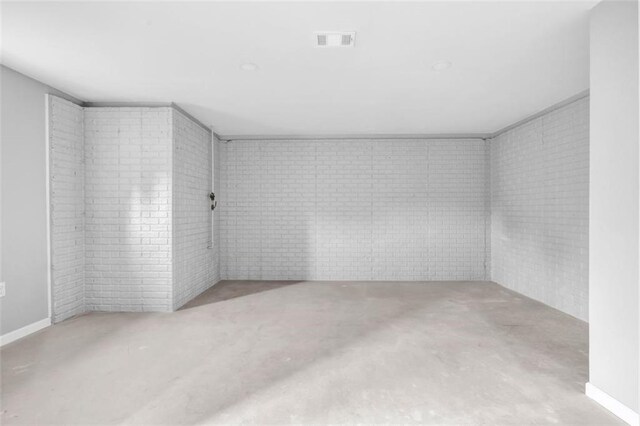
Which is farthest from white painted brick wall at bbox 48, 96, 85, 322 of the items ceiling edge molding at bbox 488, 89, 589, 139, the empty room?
ceiling edge molding at bbox 488, 89, 589, 139

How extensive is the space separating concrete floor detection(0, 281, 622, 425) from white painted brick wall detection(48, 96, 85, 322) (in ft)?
1.27

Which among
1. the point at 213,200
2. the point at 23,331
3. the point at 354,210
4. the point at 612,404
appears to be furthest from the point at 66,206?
the point at 612,404

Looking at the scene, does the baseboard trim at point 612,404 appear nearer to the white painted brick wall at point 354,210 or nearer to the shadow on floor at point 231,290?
the white painted brick wall at point 354,210

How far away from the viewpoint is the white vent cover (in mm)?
2604

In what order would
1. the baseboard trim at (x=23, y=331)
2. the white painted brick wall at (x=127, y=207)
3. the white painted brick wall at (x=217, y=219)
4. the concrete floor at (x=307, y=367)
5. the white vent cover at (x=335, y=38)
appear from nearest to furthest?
1. the concrete floor at (x=307, y=367)
2. the white vent cover at (x=335, y=38)
3. the baseboard trim at (x=23, y=331)
4. the white painted brick wall at (x=127, y=207)
5. the white painted brick wall at (x=217, y=219)

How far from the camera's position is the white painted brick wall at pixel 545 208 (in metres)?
4.08

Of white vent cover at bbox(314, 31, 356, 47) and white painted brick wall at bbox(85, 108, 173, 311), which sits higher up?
white vent cover at bbox(314, 31, 356, 47)

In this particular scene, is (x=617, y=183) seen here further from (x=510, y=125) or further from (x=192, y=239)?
(x=192, y=239)

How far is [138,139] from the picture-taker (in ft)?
14.3

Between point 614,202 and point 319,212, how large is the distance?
4.64m

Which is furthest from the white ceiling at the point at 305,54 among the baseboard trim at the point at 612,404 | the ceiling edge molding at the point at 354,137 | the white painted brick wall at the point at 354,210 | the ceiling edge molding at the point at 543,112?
the baseboard trim at the point at 612,404

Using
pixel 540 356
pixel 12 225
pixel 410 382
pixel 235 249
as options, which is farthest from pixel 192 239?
pixel 540 356

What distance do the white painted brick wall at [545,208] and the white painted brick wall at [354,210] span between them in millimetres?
489

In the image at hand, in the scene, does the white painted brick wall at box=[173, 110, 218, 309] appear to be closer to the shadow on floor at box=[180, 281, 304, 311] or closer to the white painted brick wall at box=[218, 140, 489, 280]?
the shadow on floor at box=[180, 281, 304, 311]
